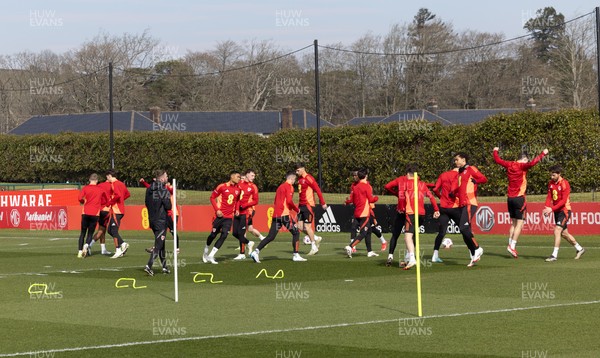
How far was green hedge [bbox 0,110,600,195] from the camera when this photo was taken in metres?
40.1

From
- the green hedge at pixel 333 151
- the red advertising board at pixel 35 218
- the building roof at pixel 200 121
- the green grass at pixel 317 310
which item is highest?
the building roof at pixel 200 121

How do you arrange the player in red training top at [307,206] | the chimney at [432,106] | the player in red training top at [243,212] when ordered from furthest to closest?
the chimney at [432,106] → the player in red training top at [307,206] → the player in red training top at [243,212]

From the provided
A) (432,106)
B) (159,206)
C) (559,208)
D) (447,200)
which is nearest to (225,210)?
(159,206)

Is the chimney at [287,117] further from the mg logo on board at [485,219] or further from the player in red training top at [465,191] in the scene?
the player in red training top at [465,191]

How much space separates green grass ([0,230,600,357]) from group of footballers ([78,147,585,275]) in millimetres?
539

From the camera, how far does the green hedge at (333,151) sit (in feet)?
131

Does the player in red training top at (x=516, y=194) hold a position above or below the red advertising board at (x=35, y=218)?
above

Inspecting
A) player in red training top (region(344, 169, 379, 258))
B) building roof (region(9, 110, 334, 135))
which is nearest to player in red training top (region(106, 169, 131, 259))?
player in red training top (region(344, 169, 379, 258))

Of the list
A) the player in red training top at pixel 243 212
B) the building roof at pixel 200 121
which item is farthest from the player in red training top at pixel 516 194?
the building roof at pixel 200 121

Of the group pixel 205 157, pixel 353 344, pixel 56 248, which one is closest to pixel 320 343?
pixel 353 344

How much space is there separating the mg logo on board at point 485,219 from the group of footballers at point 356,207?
255 inches

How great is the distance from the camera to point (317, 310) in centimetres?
1412

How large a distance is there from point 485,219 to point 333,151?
62.0 ft

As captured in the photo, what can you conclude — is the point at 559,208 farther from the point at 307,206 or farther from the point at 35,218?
the point at 35,218
